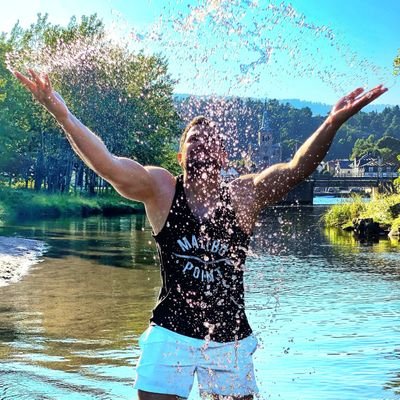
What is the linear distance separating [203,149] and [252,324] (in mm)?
8984

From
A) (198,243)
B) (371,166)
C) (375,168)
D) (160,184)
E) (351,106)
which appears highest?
(371,166)

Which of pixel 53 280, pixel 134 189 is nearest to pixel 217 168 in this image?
pixel 134 189

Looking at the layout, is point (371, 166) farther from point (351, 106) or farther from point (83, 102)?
point (351, 106)

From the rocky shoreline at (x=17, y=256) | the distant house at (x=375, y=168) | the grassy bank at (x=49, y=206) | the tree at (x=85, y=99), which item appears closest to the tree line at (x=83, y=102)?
the tree at (x=85, y=99)

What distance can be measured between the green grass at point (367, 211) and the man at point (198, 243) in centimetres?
3824

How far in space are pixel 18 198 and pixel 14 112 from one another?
1168 cm

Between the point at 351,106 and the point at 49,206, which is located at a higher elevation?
the point at 49,206

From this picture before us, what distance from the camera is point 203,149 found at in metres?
4.29

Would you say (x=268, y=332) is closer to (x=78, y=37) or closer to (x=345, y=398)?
(x=345, y=398)

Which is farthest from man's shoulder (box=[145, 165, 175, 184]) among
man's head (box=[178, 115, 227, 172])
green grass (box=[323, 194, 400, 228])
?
green grass (box=[323, 194, 400, 228])

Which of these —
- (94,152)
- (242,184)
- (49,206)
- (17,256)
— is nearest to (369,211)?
(49,206)

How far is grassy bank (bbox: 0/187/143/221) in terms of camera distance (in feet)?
174

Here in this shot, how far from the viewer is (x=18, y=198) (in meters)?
56.4

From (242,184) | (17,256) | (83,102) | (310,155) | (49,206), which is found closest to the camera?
(310,155)
